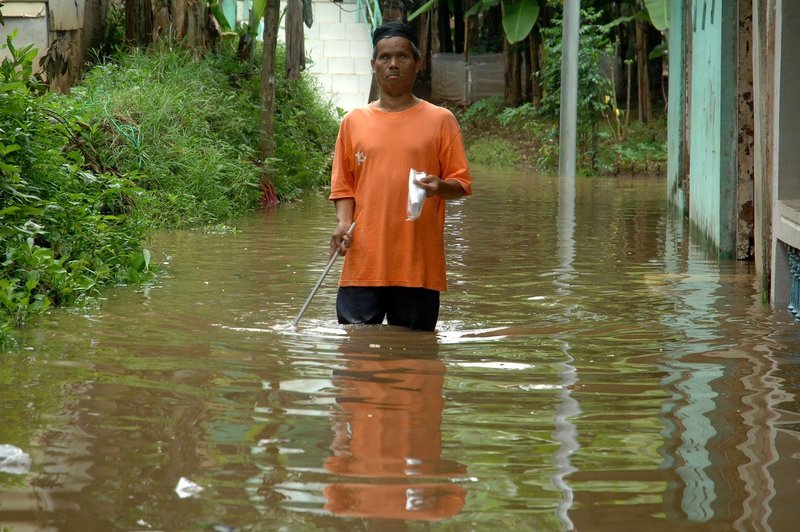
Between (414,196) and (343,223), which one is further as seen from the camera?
(343,223)

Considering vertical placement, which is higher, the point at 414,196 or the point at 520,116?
the point at 520,116

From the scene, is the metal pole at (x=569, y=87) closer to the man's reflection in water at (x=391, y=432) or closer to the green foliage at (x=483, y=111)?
the green foliage at (x=483, y=111)

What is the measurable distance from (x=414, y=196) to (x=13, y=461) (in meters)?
2.43

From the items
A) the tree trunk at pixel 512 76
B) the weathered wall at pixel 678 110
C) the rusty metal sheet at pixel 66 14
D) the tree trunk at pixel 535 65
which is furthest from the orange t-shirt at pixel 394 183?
the tree trunk at pixel 512 76

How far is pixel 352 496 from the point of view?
3.74 metres

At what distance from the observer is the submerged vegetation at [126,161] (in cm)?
747

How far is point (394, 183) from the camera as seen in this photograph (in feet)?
19.5

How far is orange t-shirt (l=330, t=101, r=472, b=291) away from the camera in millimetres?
5926

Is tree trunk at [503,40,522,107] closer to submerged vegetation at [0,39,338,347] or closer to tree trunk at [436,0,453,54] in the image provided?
tree trunk at [436,0,453,54]

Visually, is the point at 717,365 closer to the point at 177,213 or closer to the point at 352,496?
the point at 352,496

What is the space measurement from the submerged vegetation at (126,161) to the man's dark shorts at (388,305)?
166cm

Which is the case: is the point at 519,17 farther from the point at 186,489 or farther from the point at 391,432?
the point at 186,489

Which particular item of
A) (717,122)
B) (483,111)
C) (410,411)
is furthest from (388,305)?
(483,111)

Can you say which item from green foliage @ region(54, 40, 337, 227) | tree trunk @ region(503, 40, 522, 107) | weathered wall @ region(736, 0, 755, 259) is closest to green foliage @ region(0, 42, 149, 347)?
green foliage @ region(54, 40, 337, 227)
